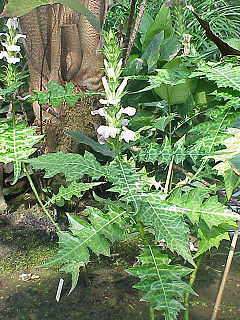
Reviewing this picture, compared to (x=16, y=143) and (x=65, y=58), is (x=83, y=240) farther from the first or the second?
(x=65, y=58)

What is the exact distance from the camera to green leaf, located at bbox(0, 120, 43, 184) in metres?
0.76

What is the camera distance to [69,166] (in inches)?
27.5

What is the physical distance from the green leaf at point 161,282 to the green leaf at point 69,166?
0.17 metres

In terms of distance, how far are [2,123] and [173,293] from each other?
1.68 feet

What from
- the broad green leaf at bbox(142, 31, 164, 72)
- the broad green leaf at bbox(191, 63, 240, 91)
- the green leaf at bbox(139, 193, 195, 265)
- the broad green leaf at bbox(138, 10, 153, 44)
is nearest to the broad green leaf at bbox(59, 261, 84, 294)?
the green leaf at bbox(139, 193, 195, 265)

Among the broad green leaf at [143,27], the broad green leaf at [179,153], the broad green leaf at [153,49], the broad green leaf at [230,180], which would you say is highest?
the broad green leaf at [143,27]

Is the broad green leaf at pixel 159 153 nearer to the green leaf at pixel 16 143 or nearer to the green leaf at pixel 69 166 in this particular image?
the green leaf at pixel 69 166

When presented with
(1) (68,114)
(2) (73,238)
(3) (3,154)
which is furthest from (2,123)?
(1) (68,114)

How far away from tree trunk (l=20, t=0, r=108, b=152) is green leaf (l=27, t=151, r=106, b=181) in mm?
717

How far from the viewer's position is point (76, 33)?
140 centimetres

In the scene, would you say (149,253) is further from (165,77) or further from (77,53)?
(77,53)

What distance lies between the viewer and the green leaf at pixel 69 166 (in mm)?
681

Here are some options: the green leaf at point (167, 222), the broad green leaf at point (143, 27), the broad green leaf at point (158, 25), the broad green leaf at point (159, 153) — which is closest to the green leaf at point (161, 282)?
the green leaf at point (167, 222)

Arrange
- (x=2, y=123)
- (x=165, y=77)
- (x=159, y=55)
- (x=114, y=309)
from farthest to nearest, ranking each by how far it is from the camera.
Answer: (x=159, y=55)
(x=114, y=309)
(x=2, y=123)
(x=165, y=77)
